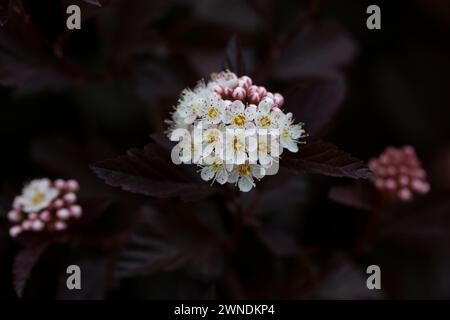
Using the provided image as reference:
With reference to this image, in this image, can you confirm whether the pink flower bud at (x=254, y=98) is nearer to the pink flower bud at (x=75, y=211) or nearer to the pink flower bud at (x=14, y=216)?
the pink flower bud at (x=75, y=211)

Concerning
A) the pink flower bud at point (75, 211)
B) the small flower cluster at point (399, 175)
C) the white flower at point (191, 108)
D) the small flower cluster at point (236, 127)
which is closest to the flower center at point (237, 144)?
the small flower cluster at point (236, 127)

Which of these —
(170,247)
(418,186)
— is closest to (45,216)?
(170,247)

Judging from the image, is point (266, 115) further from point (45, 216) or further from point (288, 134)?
point (45, 216)

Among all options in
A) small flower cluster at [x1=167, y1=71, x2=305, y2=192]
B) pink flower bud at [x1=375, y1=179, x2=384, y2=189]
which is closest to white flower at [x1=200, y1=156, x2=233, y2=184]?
small flower cluster at [x1=167, y1=71, x2=305, y2=192]

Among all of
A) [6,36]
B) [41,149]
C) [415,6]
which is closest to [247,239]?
[41,149]

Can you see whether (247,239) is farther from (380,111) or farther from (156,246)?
(380,111)
